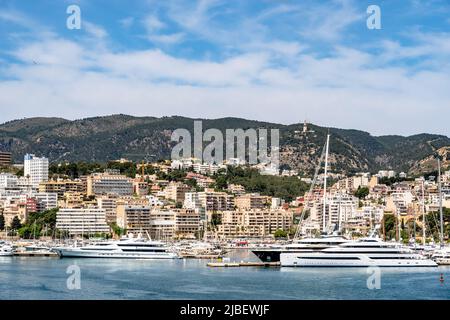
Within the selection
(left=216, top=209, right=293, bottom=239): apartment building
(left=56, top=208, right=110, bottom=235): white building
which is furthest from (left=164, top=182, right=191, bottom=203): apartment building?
(left=56, top=208, right=110, bottom=235): white building

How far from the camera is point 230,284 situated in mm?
11195

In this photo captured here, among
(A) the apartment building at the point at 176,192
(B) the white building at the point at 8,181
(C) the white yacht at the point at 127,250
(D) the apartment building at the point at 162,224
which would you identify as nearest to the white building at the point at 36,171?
(B) the white building at the point at 8,181

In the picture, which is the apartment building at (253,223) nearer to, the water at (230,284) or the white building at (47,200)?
the white building at (47,200)

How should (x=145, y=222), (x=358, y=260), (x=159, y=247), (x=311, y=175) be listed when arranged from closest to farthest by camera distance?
(x=358, y=260)
(x=159, y=247)
(x=145, y=222)
(x=311, y=175)

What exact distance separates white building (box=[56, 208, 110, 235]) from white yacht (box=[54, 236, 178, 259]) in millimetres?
9706

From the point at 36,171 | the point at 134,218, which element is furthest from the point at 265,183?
the point at 134,218

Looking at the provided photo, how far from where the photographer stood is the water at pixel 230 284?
918 cm

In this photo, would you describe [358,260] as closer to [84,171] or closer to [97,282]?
[97,282]

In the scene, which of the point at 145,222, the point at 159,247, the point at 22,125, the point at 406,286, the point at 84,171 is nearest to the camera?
the point at 406,286

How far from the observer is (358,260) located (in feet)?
48.6

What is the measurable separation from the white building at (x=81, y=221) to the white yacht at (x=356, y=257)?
15882mm

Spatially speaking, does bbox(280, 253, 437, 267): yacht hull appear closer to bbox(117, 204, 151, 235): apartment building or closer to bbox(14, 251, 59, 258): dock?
bbox(14, 251, 59, 258): dock
